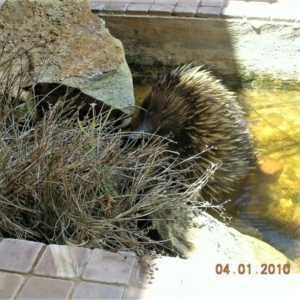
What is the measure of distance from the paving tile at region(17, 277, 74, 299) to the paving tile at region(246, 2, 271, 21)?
3.31 meters

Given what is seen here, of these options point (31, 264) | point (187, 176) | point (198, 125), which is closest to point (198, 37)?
point (198, 125)

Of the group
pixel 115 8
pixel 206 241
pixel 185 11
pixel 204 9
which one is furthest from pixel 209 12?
pixel 206 241

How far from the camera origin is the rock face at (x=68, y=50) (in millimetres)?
3855

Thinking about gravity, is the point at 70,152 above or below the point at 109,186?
above

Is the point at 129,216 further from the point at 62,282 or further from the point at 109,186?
the point at 62,282

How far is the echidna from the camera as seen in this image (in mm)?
3979

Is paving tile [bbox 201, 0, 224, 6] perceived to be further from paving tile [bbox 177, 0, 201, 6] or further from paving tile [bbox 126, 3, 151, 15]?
paving tile [bbox 126, 3, 151, 15]

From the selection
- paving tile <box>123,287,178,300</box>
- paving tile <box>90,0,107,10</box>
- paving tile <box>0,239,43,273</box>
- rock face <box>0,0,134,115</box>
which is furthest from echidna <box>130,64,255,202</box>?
paving tile <box>123,287,178,300</box>

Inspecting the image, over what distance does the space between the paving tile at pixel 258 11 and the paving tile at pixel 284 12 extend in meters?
0.04

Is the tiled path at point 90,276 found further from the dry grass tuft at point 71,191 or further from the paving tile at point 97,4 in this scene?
the paving tile at point 97,4

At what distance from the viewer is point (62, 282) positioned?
2127 millimetres

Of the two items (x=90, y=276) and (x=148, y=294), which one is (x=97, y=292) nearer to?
(x=90, y=276)

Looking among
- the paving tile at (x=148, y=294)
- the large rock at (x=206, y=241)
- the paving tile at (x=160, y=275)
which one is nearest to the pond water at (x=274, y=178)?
the large rock at (x=206, y=241)

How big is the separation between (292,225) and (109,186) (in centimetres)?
133
